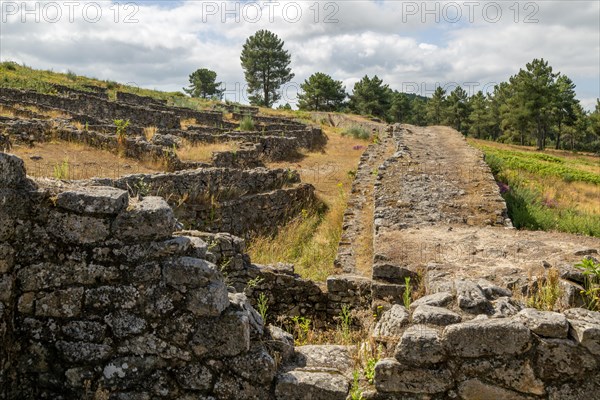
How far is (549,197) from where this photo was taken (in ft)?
58.0

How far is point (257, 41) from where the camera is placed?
5753 cm

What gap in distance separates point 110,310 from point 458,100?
72.8 meters

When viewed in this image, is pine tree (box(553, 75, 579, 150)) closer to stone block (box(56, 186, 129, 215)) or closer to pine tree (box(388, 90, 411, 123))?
pine tree (box(388, 90, 411, 123))

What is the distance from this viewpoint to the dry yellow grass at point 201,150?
14.7 metres

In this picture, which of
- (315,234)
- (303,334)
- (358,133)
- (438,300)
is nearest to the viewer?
(438,300)

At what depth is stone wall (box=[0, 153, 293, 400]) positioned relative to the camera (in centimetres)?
319

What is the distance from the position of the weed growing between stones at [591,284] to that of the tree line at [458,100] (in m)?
45.5

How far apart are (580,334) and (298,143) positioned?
65.5 feet

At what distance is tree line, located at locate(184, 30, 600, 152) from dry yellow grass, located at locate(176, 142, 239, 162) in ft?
110

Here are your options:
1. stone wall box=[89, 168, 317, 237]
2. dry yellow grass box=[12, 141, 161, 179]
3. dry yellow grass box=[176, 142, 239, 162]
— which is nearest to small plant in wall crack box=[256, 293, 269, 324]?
stone wall box=[89, 168, 317, 237]

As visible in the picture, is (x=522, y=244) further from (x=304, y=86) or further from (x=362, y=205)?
(x=304, y=86)

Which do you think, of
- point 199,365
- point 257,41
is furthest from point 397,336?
point 257,41

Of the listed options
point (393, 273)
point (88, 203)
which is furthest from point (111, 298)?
point (393, 273)

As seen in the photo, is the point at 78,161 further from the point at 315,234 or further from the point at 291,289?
the point at 291,289
